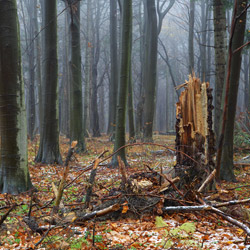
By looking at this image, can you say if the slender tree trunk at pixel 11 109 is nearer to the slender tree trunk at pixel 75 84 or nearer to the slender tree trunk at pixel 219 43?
the slender tree trunk at pixel 219 43

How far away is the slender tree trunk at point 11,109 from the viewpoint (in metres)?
5.21

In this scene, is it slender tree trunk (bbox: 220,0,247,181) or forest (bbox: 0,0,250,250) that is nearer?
forest (bbox: 0,0,250,250)

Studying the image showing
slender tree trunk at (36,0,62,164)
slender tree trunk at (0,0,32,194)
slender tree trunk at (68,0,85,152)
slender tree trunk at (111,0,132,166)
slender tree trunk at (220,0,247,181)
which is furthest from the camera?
slender tree trunk at (68,0,85,152)

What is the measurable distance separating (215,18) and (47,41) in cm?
535

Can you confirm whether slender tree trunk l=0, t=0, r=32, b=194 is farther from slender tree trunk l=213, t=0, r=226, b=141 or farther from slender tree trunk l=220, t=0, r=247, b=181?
slender tree trunk l=213, t=0, r=226, b=141

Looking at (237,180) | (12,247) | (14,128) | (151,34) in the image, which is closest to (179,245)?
(12,247)

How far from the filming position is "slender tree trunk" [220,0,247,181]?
6225 mm

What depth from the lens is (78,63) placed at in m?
11.5

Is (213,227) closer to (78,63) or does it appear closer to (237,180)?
(237,180)

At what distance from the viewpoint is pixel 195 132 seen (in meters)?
5.14

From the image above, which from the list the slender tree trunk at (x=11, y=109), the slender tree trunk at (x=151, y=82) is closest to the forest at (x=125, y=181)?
the slender tree trunk at (x=11, y=109)

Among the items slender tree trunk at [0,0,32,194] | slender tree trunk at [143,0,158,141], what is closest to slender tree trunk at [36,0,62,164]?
slender tree trunk at [0,0,32,194]

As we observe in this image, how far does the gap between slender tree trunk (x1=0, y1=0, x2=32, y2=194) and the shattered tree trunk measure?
3.07 meters

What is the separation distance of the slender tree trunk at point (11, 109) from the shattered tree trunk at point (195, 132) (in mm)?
3066
